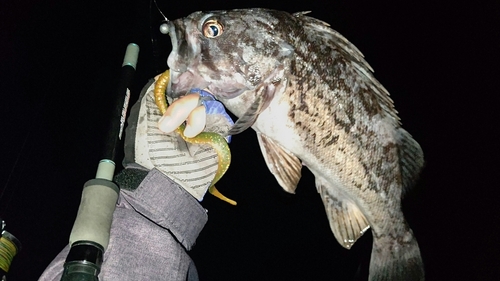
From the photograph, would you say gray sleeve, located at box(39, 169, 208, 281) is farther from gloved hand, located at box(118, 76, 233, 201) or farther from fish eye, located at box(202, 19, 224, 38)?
fish eye, located at box(202, 19, 224, 38)

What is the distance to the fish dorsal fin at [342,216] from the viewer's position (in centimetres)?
196

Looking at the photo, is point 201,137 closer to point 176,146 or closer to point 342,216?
point 176,146

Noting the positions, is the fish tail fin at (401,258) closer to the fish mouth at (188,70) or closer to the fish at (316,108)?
the fish at (316,108)

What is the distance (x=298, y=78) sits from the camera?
1.67 m

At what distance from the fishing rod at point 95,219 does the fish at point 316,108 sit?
0.38m

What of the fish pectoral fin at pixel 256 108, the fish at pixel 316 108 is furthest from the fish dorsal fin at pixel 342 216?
the fish pectoral fin at pixel 256 108

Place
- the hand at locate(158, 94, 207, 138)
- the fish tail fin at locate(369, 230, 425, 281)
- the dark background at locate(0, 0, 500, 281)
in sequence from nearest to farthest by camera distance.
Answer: the hand at locate(158, 94, 207, 138)
the fish tail fin at locate(369, 230, 425, 281)
the dark background at locate(0, 0, 500, 281)

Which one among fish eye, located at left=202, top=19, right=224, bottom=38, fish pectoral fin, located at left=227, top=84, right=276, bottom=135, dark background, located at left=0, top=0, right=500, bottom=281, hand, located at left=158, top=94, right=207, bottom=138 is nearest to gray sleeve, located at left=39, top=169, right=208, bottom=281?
hand, located at left=158, top=94, right=207, bottom=138

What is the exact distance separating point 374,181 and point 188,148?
944 millimetres

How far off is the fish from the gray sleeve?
0.41 metres

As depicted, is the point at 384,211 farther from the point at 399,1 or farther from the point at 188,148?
the point at 399,1

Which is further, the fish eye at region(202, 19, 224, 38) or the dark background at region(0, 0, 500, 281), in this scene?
the dark background at region(0, 0, 500, 281)

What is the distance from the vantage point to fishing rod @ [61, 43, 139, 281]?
100cm

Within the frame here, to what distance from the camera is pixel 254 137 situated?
18.0 feet
